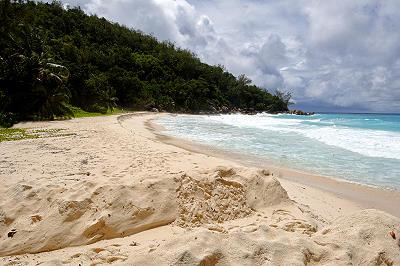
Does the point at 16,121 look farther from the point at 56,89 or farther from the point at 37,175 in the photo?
the point at 37,175

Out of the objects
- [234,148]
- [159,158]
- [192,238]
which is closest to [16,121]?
[234,148]

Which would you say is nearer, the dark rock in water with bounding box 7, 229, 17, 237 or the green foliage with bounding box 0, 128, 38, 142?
the dark rock in water with bounding box 7, 229, 17, 237

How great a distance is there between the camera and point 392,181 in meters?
9.99

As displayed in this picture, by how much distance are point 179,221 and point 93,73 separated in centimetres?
4370

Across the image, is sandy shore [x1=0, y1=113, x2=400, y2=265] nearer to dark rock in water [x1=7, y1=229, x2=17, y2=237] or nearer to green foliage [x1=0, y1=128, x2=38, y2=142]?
dark rock in water [x1=7, y1=229, x2=17, y2=237]

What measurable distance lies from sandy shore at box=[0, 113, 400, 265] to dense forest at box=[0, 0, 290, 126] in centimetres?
1691

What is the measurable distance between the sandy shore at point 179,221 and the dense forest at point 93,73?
16911 millimetres

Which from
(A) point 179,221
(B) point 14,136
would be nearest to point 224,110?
(B) point 14,136

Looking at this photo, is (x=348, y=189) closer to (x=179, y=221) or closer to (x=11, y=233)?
(x=179, y=221)

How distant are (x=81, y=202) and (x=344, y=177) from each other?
27.0ft

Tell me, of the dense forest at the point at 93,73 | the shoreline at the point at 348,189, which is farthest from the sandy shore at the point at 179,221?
the dense forest at the point at 93,73

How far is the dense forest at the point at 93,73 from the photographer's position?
79.9ft

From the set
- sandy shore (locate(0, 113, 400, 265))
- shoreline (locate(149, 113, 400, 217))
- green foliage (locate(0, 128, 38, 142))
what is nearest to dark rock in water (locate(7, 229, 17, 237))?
sandy shore (locate(0, 113, 400, 265))

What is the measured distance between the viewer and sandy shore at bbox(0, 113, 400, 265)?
3139 millimetres
